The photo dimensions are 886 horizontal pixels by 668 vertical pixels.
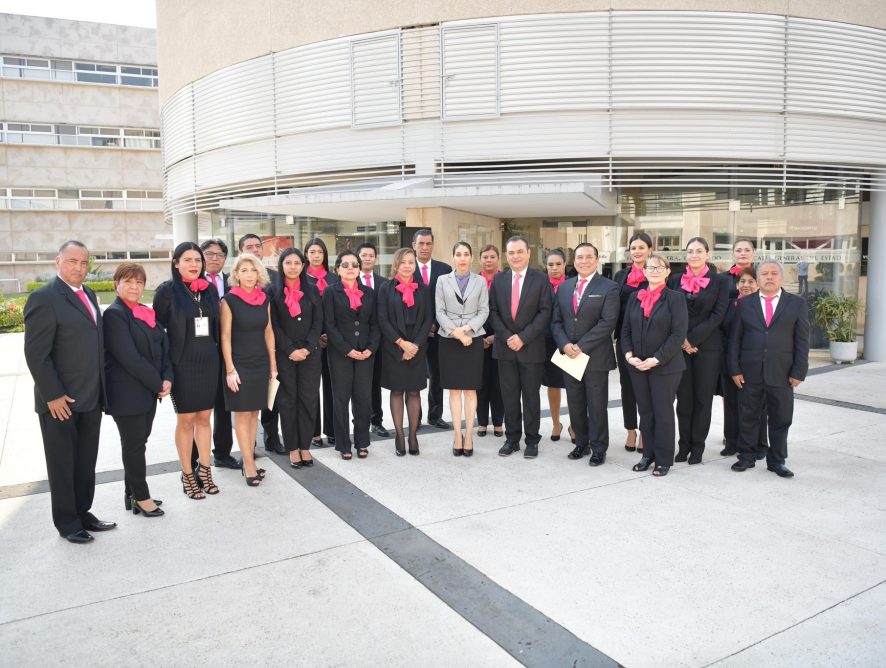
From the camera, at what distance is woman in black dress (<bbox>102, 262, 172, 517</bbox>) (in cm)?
436

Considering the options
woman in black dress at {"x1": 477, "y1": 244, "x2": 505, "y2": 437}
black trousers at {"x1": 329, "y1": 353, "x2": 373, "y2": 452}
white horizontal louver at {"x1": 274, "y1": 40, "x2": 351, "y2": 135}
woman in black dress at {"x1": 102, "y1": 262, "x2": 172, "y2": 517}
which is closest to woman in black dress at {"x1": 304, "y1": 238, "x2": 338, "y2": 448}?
black trousers at {"x1": 329, "y1": 353, "x2": 373, "y2": 452}

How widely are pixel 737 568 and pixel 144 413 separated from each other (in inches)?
150

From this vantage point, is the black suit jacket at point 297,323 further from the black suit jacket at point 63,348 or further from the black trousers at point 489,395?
the black trousers at point 489,395

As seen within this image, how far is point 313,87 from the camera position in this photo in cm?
1207

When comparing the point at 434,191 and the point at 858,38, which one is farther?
the point at 858,38

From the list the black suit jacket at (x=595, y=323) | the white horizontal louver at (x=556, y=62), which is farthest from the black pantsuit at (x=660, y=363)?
the white horizontal louver at (x=556, y=62)

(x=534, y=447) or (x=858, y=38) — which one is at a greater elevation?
(x=858, y=38)

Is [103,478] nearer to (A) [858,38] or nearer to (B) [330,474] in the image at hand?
(B) [330,474]

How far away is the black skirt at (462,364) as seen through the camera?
6.01 m

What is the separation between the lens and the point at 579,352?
5633 millimetres

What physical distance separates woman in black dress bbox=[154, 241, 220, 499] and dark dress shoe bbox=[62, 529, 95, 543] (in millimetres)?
859

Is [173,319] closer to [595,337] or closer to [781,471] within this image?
[595,337]

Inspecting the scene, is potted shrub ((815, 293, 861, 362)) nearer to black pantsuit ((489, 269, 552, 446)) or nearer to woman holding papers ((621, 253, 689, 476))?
woman holding papers ((621, 253, 689, 476))

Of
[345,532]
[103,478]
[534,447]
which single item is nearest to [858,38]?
[534,447]
